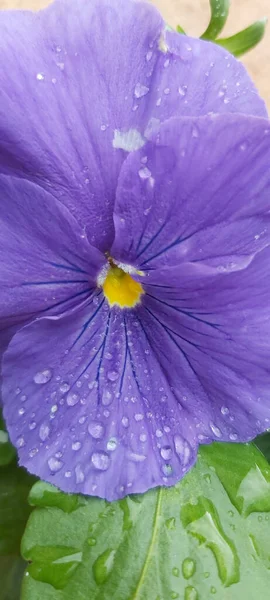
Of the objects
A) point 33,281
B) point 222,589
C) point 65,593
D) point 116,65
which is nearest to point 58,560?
point 65,593

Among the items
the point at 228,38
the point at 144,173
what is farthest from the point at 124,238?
the point at 228,38

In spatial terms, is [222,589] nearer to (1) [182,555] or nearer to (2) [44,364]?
(1) [182,555]

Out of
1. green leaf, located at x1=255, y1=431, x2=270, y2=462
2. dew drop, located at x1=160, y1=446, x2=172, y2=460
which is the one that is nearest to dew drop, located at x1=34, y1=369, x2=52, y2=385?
dew drop, located at x1=160, y1=446, x2=172, y2=460

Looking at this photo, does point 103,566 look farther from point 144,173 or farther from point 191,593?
point 144,173

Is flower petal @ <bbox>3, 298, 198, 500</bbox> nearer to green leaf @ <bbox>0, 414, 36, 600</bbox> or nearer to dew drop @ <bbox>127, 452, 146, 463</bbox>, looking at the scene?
dew drop @ <bbox>127, 452, 146, 463</bbox>

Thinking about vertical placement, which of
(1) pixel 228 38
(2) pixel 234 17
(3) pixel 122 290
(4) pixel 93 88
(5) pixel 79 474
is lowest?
(5) pixel 79 474
